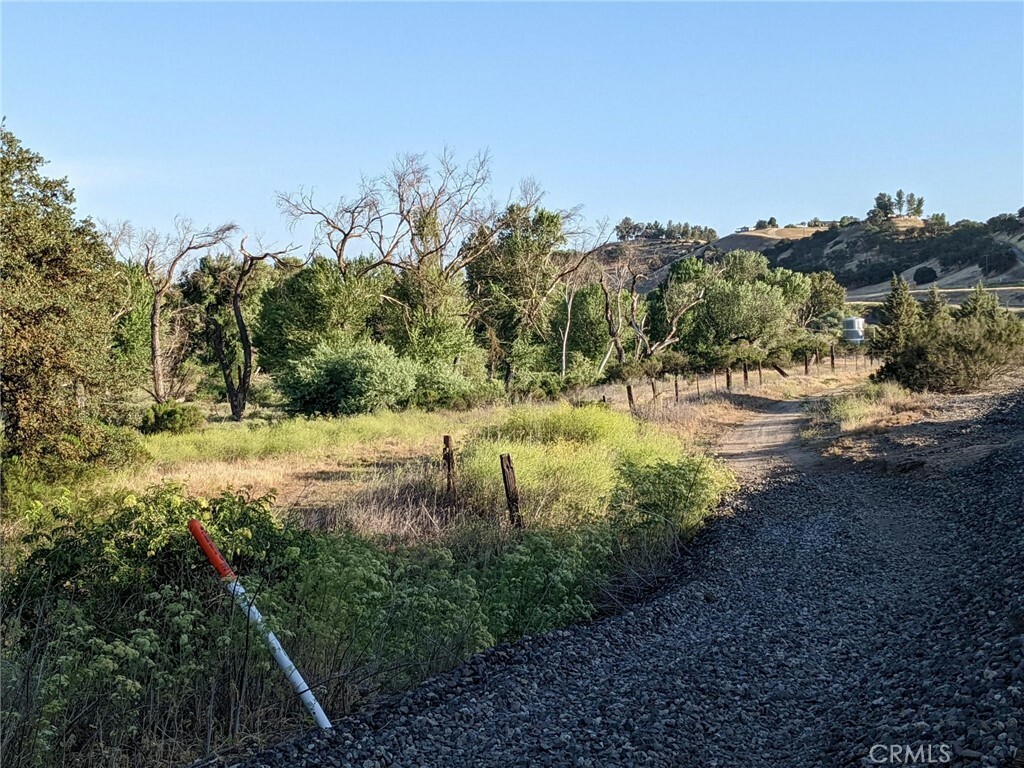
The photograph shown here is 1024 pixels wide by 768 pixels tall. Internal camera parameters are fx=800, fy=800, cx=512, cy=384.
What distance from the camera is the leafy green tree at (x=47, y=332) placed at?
14.6 meters

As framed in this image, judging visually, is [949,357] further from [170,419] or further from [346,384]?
[170,419]

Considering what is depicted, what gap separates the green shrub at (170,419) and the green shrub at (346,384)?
3971mm

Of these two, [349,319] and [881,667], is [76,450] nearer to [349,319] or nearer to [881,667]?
[881,667]

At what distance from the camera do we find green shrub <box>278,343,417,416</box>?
94.2 feet

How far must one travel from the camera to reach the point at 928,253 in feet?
312

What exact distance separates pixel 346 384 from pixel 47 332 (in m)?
14.8

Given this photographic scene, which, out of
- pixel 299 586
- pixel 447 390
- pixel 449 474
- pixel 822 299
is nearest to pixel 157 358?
pixel 447 390

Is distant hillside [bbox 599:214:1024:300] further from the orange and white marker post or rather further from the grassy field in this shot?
the orange and white marker post

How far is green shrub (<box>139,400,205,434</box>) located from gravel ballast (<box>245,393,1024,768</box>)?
64.3 ft

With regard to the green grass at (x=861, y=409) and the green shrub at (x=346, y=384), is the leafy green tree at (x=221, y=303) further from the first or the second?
the green grass at (x=861, y=409)

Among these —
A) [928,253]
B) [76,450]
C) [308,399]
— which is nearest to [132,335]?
[308,399]

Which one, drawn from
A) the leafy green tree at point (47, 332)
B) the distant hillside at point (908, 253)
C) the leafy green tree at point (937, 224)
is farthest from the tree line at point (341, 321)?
the leafy green tree at point (937, 224)

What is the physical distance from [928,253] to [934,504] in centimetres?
9626

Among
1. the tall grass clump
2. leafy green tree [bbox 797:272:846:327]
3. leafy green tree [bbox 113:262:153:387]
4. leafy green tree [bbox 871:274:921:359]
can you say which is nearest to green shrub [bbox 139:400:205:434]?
the tall grass clump
